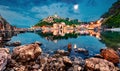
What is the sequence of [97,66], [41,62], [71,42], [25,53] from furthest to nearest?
[71,42]
[25,53]
[41,62]
[97,66]

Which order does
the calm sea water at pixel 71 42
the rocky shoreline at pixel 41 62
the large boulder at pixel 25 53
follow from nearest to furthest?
the rocky shoreline at pixel 41 62
the large boulder at pixel 25 53
the calm sea water at pixel 71 42

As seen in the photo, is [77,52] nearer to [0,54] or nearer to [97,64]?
[97,64]

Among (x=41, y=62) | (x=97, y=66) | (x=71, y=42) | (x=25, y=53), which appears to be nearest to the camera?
(x=97, y=66)

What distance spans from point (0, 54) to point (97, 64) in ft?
45.2

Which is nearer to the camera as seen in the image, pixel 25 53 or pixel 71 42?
pixel 25 53

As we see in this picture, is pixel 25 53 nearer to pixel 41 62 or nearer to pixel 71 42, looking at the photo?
pixel 41 62

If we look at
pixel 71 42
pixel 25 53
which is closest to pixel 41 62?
pixel 25 53

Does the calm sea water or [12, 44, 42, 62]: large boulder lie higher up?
[12, 44, 42, 62]: large boulder

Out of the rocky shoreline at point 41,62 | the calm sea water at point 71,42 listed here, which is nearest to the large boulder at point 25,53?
the rocky shoreline at point 41,62

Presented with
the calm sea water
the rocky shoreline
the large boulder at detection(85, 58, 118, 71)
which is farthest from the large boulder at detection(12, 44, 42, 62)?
the calm sea water

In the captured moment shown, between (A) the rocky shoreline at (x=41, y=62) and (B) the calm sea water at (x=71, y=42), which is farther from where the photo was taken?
(B) the calm sea water at (x=71, y=42)

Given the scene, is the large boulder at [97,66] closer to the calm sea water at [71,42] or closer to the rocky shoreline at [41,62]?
the rocky shoreline at [41,62]

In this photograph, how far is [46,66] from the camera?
1459 inches

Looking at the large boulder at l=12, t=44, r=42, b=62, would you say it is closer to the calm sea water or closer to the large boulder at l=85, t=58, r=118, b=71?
the large boulder at l=85, t=58, r=118, b=71
